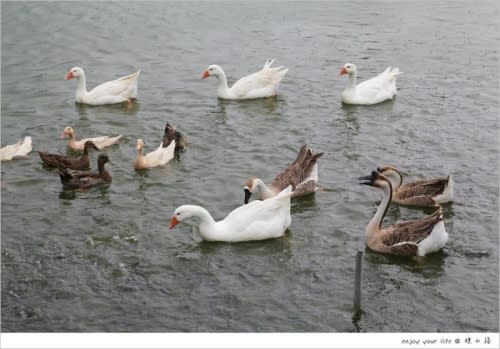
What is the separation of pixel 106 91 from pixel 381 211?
8155 millimetres

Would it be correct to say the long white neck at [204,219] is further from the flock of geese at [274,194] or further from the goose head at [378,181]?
the goose head at [378,181]

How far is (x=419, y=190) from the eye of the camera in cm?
1223

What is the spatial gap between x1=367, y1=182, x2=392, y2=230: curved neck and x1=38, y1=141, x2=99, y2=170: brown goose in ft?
17.6

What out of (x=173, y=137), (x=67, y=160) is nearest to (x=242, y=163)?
(x=173, y=137)

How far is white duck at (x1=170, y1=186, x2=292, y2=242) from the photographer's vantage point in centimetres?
1109

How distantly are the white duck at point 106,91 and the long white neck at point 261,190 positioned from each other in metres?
5.98

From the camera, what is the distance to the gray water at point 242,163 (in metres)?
9.54

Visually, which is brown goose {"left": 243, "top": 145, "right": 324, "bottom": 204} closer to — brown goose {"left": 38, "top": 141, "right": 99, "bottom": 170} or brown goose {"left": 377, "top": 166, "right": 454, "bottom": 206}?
brown goose {"left": 377, "top": 166, "right": 454, "bottom": 206}

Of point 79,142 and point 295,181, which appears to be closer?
point 295,181

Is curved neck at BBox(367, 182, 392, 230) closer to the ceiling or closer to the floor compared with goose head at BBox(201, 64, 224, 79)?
closer to the floor

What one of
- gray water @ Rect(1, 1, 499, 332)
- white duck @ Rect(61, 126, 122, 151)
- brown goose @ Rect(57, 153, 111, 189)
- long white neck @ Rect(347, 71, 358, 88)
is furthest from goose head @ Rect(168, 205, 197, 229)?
long white neck @ Rect(347, 71, 358, 88)

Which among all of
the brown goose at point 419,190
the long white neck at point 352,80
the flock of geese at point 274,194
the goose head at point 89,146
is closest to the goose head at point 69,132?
the flock of geese at point 274,194

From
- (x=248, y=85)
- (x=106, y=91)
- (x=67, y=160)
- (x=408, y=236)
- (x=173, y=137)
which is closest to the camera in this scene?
(x=408, y=236)

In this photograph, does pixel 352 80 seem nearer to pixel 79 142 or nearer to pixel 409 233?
pixel 79 142
